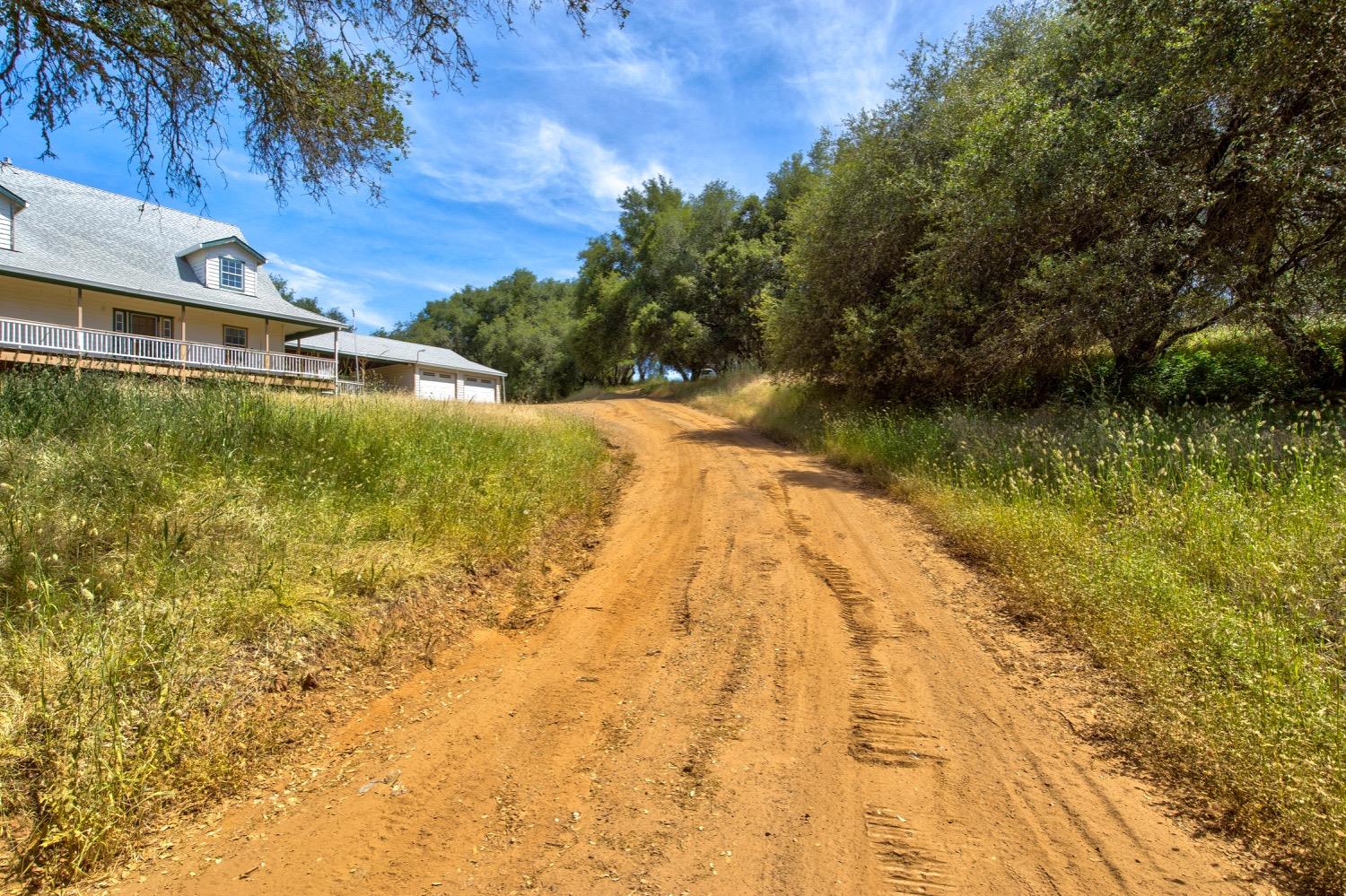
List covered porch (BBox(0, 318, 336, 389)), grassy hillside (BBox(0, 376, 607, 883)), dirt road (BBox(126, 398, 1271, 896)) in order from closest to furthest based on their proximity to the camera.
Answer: dirt road (BBox(126, 398, 1271, 896)), grassy hillside (BBox(0, 376, 607, 883)), covered porch (BBox(0, 318, 336, 389))

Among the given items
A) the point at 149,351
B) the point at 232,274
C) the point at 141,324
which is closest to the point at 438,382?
the point at 232,274

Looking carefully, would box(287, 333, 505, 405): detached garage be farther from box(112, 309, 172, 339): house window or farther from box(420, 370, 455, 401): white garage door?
box(112, 309, 172, 339): house window

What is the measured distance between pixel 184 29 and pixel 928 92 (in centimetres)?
1317

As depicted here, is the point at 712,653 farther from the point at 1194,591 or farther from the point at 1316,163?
the point at 1316,163

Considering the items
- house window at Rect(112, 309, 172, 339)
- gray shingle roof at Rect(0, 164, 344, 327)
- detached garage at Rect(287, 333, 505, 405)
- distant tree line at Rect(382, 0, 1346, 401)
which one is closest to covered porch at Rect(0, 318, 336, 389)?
house window at Rect(112, 309, 172, 339)

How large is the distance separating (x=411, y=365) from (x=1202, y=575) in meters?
34.7

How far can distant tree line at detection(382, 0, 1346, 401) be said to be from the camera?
7383 millimetres

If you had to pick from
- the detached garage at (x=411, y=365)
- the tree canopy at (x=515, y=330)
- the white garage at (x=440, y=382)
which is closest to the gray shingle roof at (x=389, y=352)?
the detached garage at (x=411, y=365)

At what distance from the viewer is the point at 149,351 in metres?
18.4

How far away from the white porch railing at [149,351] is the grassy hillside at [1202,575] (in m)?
20.4

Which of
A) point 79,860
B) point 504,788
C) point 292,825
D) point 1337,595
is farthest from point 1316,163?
point 79,860

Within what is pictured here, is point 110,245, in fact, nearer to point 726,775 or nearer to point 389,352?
point 389,352

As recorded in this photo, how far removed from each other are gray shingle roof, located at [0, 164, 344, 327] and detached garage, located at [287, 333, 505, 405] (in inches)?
218

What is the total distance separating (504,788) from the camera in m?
2.99
